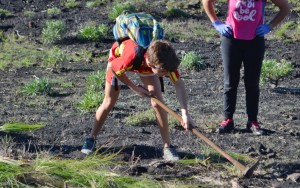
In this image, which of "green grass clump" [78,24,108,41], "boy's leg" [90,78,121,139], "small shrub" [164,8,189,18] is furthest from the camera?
"small shrub" [164,8,189,18]

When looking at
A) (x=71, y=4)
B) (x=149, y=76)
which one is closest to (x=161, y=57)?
(x=149, y=76)

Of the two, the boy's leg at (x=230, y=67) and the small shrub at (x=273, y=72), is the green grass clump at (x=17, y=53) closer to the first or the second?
the small shrub at (x=273, y=72)

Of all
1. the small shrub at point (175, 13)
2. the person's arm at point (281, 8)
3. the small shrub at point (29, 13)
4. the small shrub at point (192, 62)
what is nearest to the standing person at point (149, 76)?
the person's arm at point (281, 8)

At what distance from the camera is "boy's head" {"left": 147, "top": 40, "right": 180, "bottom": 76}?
643 centimetres

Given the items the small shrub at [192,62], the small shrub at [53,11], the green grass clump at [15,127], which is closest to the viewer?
the green grass clump at [15,127]

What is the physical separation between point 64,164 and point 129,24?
1.43 meters

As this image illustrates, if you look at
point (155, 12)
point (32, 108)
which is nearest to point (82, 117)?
point (32, 108)

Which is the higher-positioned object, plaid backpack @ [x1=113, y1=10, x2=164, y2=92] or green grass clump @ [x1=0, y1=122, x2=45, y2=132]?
plaid backpack @ [x1=113, y1=10, x2=164, y2=92]

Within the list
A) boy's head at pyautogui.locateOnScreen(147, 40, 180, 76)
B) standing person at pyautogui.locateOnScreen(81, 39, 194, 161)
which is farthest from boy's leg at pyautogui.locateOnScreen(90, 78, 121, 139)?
boy's head at pyautogui.locateOnScreen(147, 40, 180, 76)

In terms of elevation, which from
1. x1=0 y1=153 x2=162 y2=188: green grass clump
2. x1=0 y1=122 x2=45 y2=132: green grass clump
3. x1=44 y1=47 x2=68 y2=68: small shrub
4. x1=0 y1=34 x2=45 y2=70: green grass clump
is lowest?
x1=0 y1=34 x2=45 y2=70: green grass clump

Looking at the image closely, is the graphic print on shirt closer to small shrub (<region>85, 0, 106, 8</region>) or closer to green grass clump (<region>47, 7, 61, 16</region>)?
green grass clump (<region>47, 7, 61, 16</region>)

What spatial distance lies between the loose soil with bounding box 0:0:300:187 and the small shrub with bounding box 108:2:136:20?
6.61ft

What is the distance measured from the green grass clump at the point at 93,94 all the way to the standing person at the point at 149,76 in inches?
70.2

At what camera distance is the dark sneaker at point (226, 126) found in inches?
325
